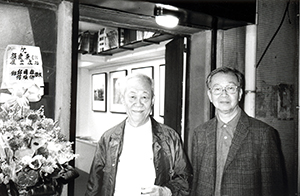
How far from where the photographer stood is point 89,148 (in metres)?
6.21

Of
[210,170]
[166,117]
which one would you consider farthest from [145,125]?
[166,117]

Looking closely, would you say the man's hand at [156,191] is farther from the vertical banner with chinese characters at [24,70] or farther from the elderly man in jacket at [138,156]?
the vertical banner with chinese characters at [24,70]

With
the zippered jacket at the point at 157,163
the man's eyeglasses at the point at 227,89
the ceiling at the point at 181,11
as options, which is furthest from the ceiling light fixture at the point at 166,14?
the zippered jacket at the point at 157,163

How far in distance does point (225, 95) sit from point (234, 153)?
0.39 metres

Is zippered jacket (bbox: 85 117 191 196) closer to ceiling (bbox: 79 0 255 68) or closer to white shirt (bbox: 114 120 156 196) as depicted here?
white shirt (bbox: 114 120 156 196)

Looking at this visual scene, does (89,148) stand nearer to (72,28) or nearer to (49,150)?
(72,28)

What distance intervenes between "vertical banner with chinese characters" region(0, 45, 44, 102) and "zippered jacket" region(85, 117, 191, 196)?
1.88 ft

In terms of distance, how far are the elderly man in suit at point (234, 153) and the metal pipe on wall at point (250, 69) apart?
1.00 metres

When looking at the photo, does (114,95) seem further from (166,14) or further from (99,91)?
(166,14)

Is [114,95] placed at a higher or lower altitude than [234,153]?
higher

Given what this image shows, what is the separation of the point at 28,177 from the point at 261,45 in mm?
2672

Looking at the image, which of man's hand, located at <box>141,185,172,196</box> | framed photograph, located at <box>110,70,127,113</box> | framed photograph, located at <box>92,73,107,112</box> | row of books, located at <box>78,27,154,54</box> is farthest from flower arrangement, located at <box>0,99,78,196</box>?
framed photograph, located at <box>92,73,107,112</box>

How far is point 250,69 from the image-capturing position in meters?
3.19

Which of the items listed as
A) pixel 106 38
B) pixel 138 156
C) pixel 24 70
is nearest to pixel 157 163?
pixel 138 156
